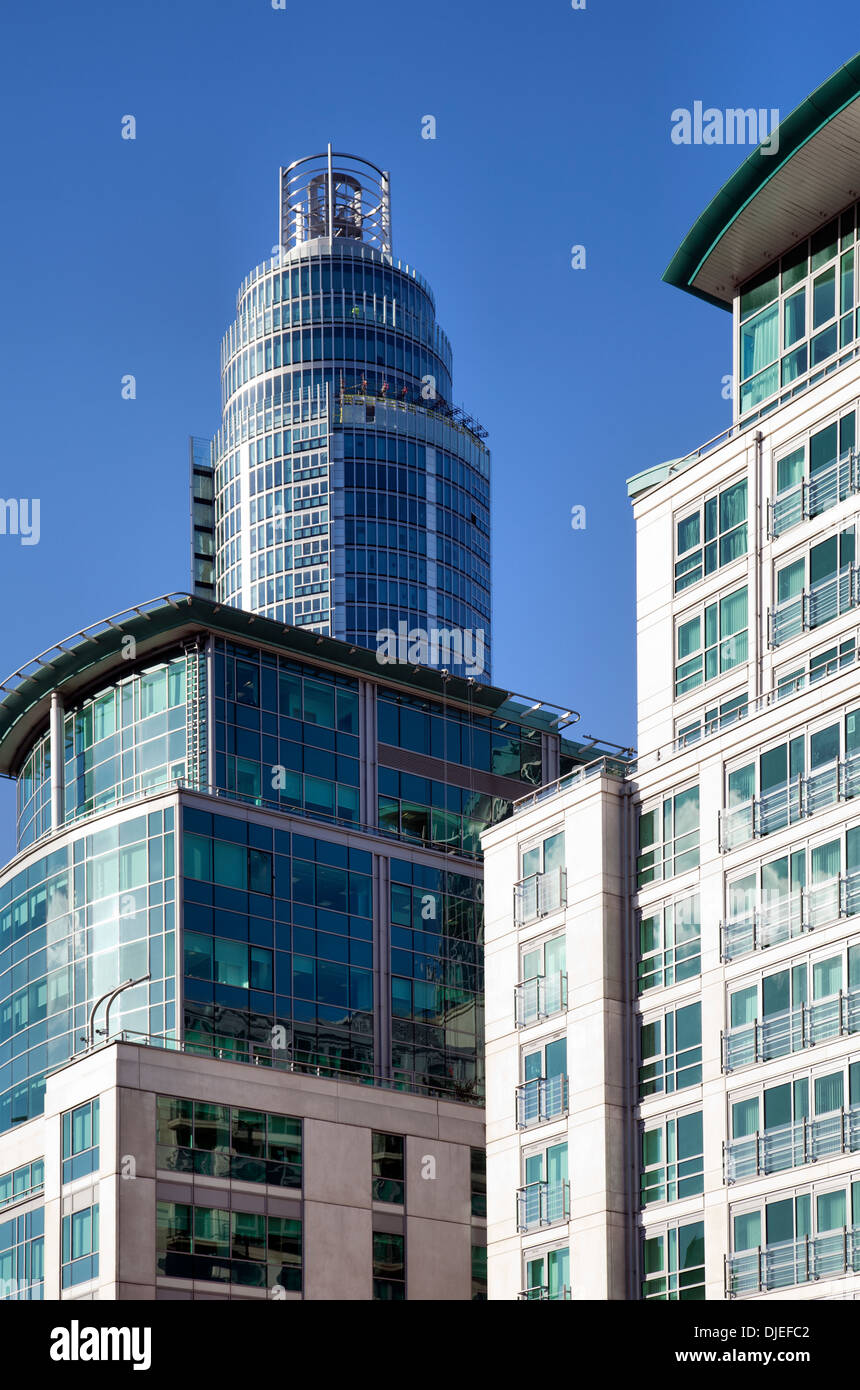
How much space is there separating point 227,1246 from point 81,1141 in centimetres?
571

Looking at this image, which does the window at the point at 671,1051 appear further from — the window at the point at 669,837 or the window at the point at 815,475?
the window at the point at 815,475

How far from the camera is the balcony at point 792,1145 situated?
54.2m

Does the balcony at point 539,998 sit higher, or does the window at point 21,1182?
the balcony at point 539,998

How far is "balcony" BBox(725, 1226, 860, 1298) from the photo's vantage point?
53.2 meters

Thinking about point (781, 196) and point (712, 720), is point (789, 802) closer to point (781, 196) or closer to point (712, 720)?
point (712, 720)

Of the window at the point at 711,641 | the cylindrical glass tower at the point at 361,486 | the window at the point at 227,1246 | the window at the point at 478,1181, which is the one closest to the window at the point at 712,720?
the window at the point at 711,641

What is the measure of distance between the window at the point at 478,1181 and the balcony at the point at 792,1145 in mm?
24550

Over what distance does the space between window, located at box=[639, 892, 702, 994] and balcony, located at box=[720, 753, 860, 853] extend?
240 cm

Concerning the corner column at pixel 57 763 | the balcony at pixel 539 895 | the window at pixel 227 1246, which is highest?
the corner column at pixel 57 763

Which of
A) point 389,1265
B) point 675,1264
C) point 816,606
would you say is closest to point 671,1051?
point 675,1264

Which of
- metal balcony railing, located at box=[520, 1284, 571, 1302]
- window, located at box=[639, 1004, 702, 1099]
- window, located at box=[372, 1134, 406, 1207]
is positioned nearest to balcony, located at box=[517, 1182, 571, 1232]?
metal balcony railing, located at box=[520, 1284, 571, 1302]

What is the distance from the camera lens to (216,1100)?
2963 inches
